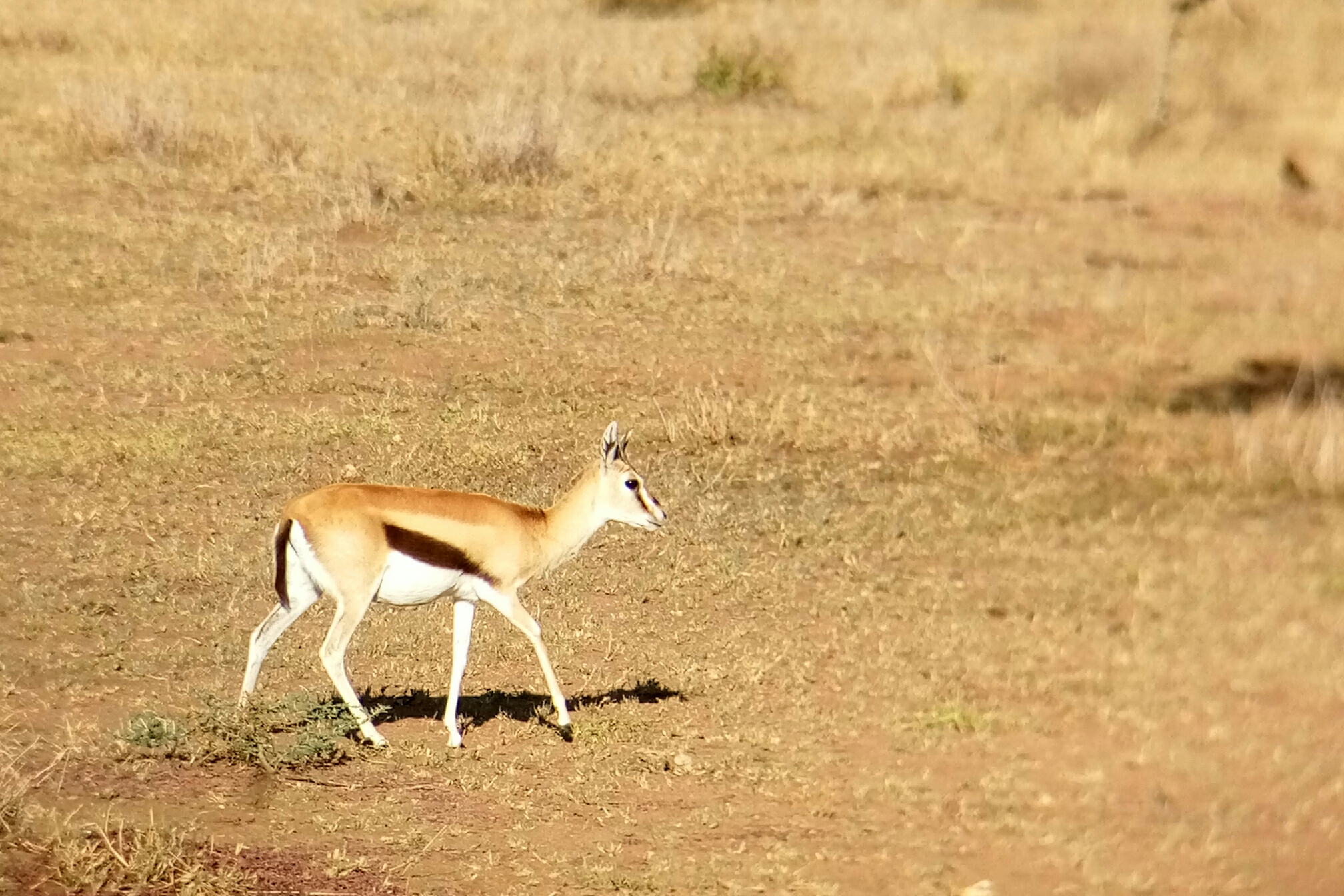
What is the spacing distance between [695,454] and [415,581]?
3861 mm

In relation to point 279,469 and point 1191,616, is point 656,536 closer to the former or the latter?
point 279,469

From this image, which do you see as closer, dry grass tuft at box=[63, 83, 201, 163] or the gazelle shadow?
the gazelle shadow

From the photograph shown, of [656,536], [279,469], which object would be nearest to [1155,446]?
[656,536]

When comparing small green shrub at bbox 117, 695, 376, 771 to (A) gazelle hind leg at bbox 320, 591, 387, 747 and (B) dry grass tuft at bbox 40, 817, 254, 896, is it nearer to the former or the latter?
(A) gazelle hind leg at bbox 320, 591, 387, 747

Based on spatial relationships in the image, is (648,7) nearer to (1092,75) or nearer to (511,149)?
(1092,75)

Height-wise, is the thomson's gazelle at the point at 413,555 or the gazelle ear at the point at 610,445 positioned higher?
the gazelle ear at the point at 610,445

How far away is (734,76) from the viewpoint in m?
19.1

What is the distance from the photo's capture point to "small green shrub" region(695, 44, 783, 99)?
19.0 meters

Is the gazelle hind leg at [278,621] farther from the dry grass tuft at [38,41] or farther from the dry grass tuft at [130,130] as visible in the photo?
the dry grass tuft at [38,41]

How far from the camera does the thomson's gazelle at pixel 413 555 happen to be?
6.38 meters

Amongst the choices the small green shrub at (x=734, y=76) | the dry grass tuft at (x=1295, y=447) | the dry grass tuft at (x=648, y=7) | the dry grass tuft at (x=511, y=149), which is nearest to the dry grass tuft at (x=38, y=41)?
the dry grass tuft at (x=511, y=149)

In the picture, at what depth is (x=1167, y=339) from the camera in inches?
497

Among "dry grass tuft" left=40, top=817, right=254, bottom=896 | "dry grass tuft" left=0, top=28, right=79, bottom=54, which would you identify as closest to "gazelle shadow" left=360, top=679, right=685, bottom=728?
"dry grass tuft" left=40, top=817, right=254, bottom=896

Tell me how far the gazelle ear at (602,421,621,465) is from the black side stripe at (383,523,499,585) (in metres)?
0.73
